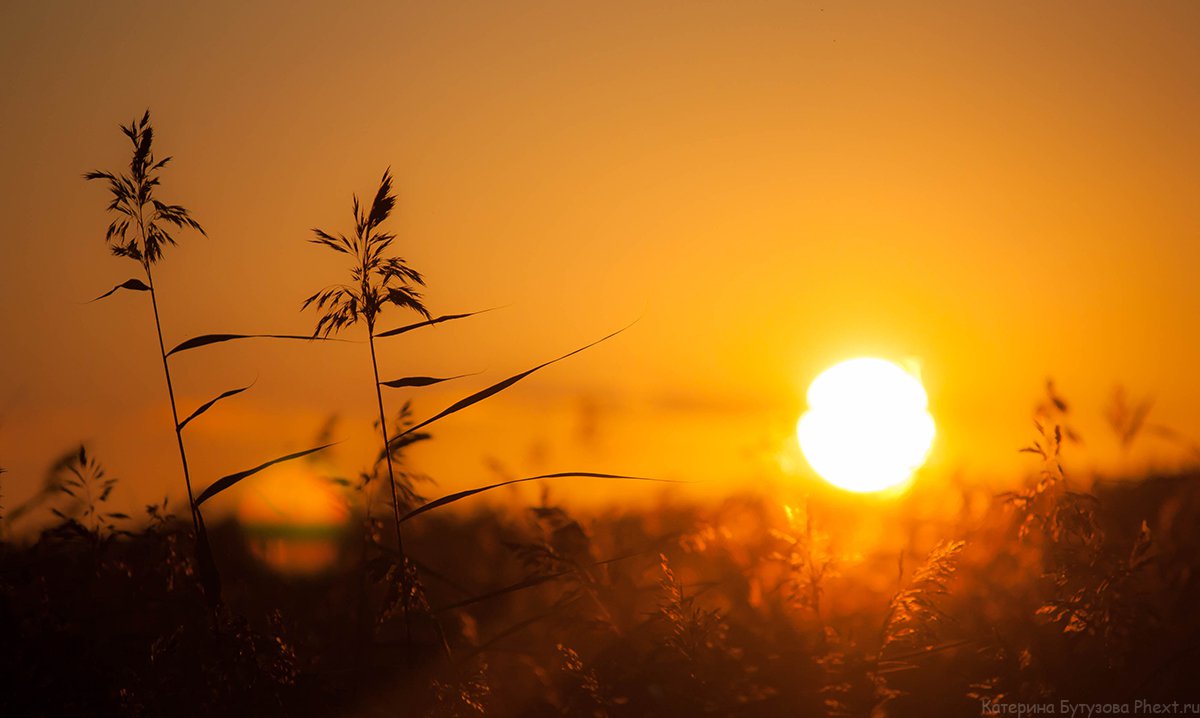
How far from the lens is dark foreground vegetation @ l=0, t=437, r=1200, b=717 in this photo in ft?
10.0

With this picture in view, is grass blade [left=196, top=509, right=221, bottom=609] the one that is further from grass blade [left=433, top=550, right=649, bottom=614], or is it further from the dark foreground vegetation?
grass blade [left=433, top=550, right=649, bottom=614]

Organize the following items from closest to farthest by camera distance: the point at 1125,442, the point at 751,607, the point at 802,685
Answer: the point at 802,685, the point at 751,607, the point at 1125,442

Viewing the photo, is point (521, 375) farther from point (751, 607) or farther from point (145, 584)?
point (145, 584)

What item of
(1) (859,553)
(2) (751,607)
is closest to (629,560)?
(2) (751,607)

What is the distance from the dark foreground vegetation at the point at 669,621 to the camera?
3061 millimetres

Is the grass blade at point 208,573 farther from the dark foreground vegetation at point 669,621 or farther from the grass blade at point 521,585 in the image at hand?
the grass blade at point 521,585

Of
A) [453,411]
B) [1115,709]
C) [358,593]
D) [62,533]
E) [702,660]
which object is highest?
[453,411]

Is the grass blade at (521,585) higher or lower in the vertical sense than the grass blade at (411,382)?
lower

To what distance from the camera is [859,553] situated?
3639 mm

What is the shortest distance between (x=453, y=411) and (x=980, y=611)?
1.88 metres

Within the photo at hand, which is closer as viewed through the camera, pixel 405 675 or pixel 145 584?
pixel 405 675

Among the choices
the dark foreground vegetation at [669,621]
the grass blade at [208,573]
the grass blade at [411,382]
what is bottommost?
the dark foreground vegetation at [669,621]

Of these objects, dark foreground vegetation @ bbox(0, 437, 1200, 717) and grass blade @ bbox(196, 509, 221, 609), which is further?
grass blade @ bbox(196, 509, 221, 609)

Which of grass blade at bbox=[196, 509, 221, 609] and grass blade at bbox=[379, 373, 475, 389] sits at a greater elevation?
grass blade at bbox=[379, 373, 475, 389]
